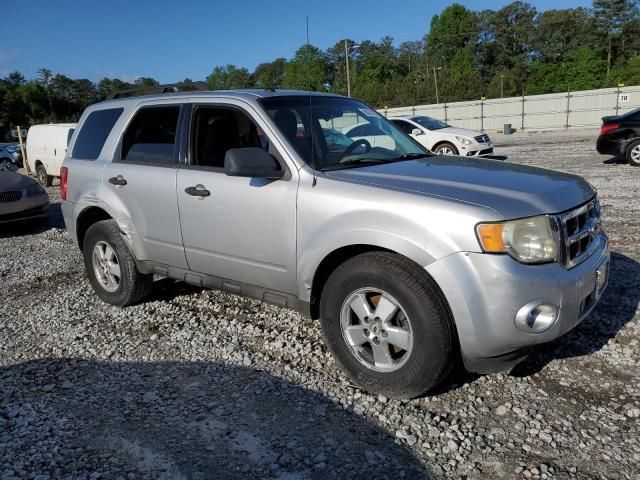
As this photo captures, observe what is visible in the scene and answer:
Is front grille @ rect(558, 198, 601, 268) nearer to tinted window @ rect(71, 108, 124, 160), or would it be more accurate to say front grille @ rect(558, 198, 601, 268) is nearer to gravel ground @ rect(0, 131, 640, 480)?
gravel ground @ rect(0, 131, 640, 480)

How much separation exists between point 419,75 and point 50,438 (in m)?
89.9

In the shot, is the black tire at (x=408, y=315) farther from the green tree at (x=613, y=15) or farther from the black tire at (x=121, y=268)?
the green tree at (x=613, y=15)

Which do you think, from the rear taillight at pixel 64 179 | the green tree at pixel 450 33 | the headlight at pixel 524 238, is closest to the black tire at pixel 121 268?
the rear taillight at pixel 64 179

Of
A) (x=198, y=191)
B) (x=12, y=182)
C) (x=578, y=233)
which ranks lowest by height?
(x=12, y=182)

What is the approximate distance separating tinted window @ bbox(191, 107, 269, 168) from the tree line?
5080 centimetres

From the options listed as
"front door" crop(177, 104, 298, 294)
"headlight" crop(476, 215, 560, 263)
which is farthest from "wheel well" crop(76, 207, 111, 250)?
"headlight" crop(476, 215, 560, 263)

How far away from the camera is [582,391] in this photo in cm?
330

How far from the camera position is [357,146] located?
405cm

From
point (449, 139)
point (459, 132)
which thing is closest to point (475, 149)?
point (449, 139)

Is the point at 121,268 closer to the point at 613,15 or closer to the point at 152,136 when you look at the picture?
the point at 152,136

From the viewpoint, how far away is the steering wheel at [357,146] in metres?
3.92

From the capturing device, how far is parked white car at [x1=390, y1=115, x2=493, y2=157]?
16109 mm

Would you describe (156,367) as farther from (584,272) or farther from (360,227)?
(584,272)

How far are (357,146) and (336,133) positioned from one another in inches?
7.7
